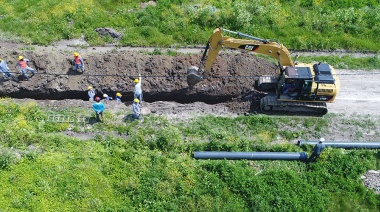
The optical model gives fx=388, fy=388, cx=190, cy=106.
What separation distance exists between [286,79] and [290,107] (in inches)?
74.6

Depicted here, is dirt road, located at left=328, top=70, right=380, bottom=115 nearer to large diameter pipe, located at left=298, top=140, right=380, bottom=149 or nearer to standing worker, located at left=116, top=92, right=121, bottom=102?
large diameter pipe, located at left=298, top=140, right=380, bottom=149

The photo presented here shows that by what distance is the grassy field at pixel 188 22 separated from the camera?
75.0 ft

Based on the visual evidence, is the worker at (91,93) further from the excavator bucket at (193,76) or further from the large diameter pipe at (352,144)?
the large diameter pipe at (352,144)

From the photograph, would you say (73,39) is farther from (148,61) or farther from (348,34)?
(348,34)

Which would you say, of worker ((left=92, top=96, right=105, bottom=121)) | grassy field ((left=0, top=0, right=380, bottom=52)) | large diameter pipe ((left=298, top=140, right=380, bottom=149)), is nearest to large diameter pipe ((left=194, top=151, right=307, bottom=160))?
large diameter pipe ((left=298, top=140, right=380, bottom=149))

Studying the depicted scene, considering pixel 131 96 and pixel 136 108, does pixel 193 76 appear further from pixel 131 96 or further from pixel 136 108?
pixel 131 96

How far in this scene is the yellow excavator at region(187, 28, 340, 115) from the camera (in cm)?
1786

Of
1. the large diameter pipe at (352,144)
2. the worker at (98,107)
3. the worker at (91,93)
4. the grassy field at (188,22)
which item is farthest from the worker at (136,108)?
the large diameter pipe at (352,144)

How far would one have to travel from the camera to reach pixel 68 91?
19828 millimetres

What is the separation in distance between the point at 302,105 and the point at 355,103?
314 centimetres

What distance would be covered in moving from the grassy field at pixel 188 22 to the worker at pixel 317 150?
8.17 m

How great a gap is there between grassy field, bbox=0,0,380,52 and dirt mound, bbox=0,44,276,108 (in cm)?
247

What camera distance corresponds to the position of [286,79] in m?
17.9

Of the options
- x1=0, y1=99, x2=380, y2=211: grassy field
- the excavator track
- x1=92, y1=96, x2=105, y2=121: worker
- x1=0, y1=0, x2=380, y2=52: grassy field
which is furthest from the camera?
x1=0, y1=0, x2=380, y2=52: grassy field
